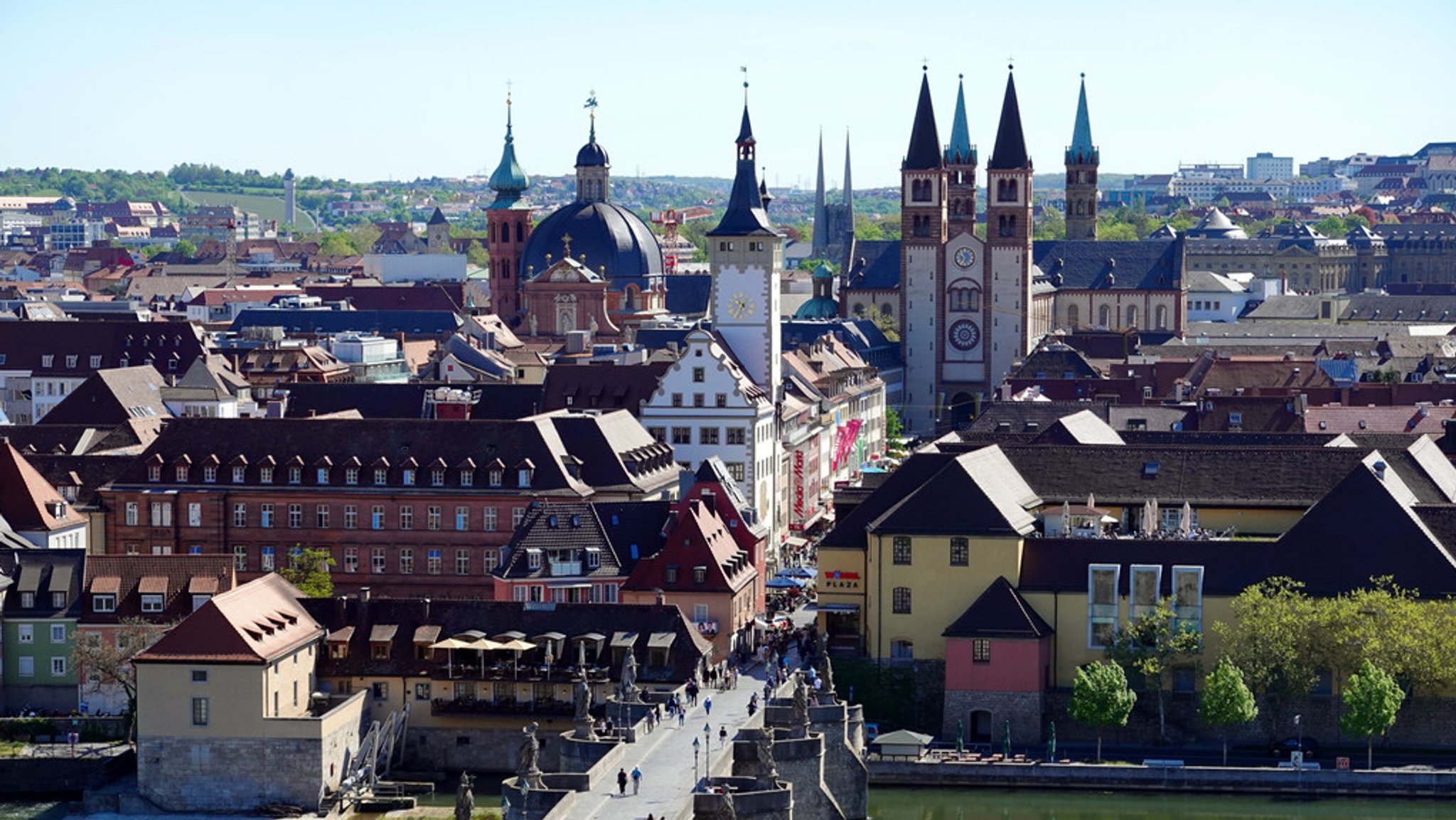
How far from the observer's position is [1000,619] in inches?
3334

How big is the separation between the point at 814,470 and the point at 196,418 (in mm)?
37188

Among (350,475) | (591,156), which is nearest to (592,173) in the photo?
(591,156)

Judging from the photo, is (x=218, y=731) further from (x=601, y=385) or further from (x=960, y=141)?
(x=960, y=141)

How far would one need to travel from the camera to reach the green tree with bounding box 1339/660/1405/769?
8100 cm

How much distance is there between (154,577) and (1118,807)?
1142 inches

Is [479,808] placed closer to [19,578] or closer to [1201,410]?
[19,578]

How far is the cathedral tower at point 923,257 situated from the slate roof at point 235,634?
107392 mm

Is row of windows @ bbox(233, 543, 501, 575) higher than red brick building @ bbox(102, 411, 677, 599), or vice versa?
red brick building @ bbox(102, 411, 677, 599)

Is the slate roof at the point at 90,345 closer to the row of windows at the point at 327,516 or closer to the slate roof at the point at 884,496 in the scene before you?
the row of windows at the point at 327,516

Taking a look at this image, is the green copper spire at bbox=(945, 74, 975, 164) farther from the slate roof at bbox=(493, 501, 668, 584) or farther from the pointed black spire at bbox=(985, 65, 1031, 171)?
the slate roof at bbox=(493, 501, 668, 584)

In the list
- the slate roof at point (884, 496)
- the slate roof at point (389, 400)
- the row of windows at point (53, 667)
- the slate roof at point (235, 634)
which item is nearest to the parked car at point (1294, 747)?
the slate roof at point (884, 496)

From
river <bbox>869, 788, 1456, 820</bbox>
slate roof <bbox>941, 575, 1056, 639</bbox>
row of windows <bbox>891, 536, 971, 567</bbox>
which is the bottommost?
river <bbox>869, 788, 1456, 820</bbox>

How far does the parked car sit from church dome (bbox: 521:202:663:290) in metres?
101

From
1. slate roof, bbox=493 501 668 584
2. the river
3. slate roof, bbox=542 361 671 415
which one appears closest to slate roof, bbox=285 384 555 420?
slate roof, bbox=542 361 671 415
